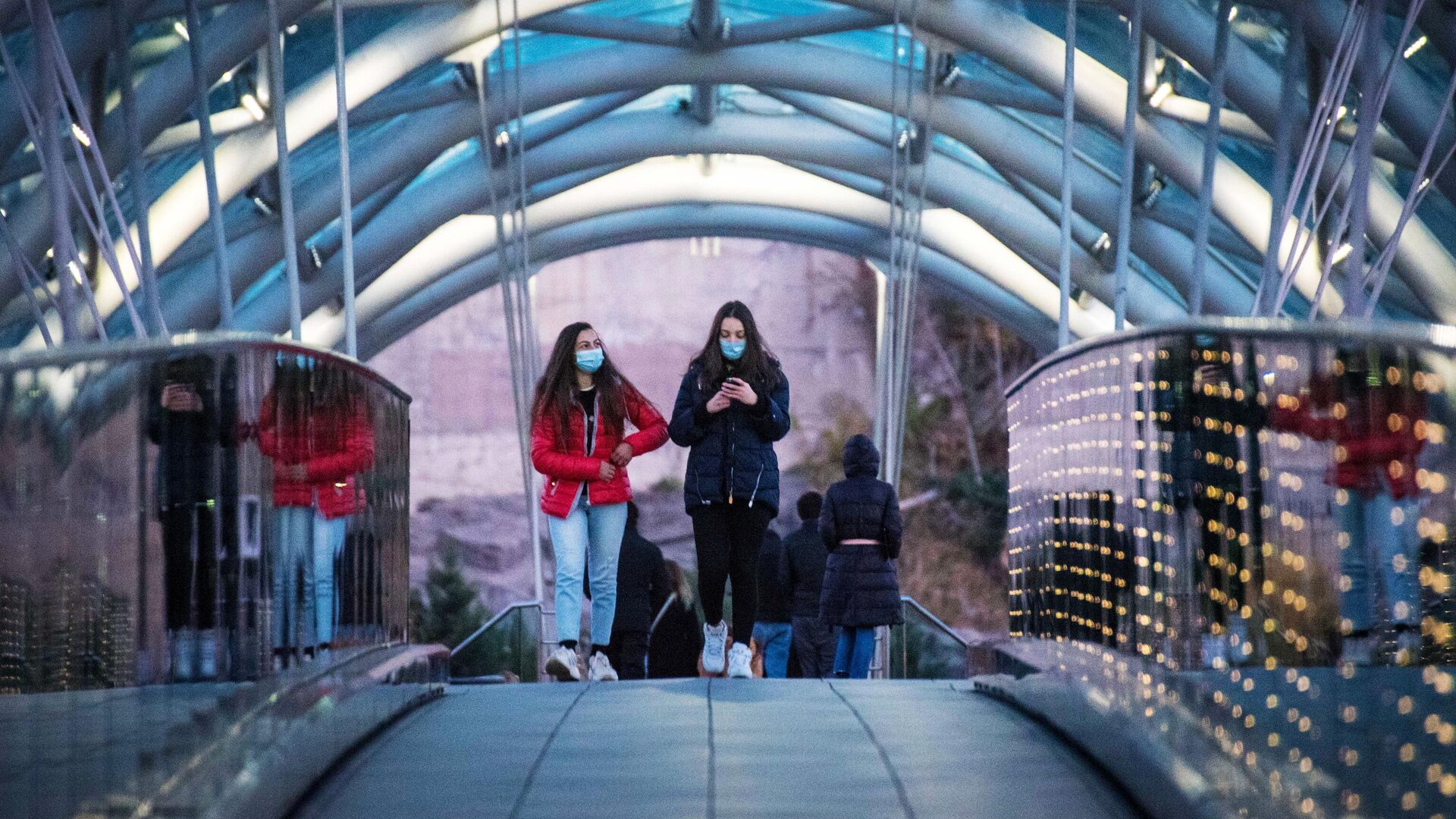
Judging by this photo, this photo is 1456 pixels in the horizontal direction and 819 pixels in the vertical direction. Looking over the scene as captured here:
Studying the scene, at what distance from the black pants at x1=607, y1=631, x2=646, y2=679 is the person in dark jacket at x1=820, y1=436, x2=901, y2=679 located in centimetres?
137

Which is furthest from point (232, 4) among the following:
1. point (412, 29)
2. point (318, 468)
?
point (318, 468)

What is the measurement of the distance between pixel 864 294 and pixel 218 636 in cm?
4299

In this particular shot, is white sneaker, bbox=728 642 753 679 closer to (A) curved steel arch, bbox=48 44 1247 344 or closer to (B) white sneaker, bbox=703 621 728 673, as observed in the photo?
(B) white sneaker, bbox=703 621 728 673

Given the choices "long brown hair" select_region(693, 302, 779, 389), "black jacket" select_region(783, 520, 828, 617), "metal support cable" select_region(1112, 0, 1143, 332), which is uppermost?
"metal support cable" select_region(1112, 0, 1143, 332)

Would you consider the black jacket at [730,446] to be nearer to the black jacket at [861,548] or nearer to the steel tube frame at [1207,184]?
the black jacket at [861,548]

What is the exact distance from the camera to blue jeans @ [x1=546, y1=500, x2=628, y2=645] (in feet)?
31.4

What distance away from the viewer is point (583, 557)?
9.70 m

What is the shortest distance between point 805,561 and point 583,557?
4480 millimetres

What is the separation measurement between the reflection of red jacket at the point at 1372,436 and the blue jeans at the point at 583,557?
412cm

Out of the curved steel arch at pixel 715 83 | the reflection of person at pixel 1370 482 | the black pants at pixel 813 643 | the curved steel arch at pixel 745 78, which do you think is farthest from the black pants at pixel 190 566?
the curved steel arch at pixel 745 78

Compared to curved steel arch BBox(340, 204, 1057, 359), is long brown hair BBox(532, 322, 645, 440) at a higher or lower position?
lower

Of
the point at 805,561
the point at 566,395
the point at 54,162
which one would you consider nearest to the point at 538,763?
the point at 566,395

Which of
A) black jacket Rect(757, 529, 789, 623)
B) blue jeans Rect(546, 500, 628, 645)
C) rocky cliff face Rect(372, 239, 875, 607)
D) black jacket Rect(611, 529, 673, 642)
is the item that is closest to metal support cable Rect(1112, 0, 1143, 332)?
black jacket Rect(757, 529, 789, 623)

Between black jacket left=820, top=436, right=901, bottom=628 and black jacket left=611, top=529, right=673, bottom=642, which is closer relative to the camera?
black jacket left=820, top=436, right=901, bottom=628
